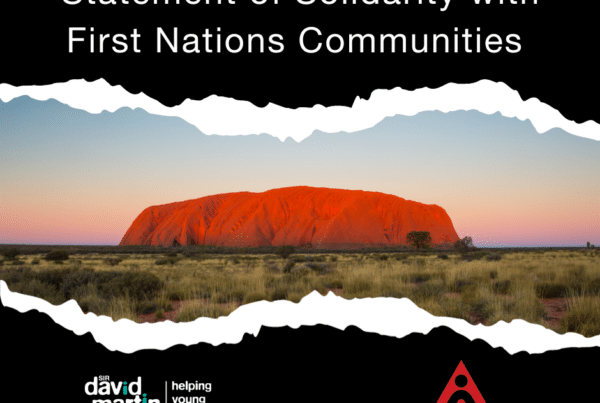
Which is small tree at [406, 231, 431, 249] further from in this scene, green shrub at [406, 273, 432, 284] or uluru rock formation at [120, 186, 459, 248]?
green shrub at [406, 273, 432, 284]

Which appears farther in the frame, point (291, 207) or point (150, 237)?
point (150, 237)

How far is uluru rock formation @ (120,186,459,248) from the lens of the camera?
48719 millimetres

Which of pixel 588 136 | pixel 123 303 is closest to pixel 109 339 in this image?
pixel 123 303

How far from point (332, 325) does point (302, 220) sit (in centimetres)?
4749

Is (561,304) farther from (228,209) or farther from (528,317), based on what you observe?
(228,209)

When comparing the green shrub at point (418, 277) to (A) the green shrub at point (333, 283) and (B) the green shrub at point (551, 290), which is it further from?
(B) the green shrub at point (551, 290)

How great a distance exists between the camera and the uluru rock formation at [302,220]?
1918 inches

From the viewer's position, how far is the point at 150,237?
6538 cm

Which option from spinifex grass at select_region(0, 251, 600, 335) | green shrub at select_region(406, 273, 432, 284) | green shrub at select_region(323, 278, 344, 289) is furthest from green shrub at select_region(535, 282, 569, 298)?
green shrub at select_region(323, 278, 344, 289)

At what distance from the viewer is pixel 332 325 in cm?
286

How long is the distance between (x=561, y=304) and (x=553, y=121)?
159 inches

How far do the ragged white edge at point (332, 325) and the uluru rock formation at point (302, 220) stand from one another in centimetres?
4157

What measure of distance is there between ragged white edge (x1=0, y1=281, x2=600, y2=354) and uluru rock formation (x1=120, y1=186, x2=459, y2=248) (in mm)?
41575

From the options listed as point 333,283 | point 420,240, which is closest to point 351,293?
point 333,283
